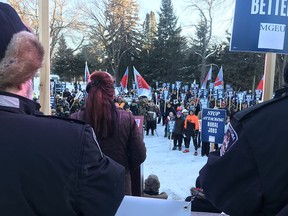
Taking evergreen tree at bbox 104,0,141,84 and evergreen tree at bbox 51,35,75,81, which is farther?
evergreen tree at bbox 51,35,75,81

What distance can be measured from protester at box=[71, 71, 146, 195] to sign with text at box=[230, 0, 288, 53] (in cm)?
100

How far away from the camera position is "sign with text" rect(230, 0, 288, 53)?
2.39 metres

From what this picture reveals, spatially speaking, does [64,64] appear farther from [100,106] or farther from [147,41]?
[100,106]

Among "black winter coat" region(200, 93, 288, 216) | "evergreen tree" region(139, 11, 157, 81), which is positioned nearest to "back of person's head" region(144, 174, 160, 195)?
"black winter coat" region(200, 93, 288, 216)

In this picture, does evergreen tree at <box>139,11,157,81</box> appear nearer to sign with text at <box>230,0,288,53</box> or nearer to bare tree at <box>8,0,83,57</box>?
bare tree at <box>8,0,83,57</box>

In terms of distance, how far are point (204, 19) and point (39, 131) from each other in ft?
121

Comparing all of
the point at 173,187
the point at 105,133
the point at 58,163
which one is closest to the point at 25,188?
the point at 58,163

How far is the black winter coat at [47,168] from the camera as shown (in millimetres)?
986

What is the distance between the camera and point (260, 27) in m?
2.42

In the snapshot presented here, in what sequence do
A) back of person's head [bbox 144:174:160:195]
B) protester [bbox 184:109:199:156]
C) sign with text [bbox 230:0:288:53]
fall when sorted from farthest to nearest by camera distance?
protester [bbox 184:109:199:156] < back of person's head [bbox 144:174:160:195] < sign with text [bbox 230:0:288:53]

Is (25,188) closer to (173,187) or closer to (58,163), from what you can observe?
(58,163)

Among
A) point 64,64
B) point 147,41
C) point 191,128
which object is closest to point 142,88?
point 191,128

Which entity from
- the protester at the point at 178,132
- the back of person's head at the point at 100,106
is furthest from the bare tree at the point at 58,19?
the back of person's head at the point at 100,106

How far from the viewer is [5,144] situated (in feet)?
3.27
